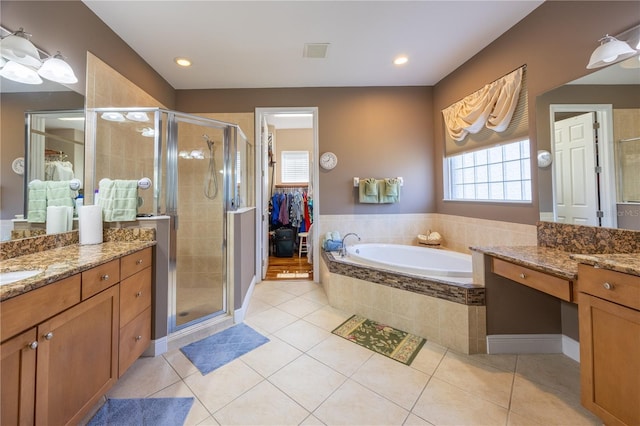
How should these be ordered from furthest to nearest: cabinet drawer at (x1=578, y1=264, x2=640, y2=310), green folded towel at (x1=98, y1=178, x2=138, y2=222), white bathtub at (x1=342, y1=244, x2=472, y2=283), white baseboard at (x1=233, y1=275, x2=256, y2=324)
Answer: white baseboard at (x1=233, y1=275, x2=256, y2=324) → white bathtub at (x1=342, y1=244, x2=472, y2=283) → green folded towel at (x1=98, y1=178, x2=138, y2=222) → cabinet drawer at (x1=578, y1=264, x2=640, y2=310)

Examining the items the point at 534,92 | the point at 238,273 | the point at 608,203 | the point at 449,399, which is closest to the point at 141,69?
the point at 238,273

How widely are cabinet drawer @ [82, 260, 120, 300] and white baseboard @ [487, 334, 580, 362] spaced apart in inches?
102

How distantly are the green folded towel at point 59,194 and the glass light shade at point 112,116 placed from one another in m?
0.64

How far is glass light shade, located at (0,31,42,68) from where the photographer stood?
1264 mm

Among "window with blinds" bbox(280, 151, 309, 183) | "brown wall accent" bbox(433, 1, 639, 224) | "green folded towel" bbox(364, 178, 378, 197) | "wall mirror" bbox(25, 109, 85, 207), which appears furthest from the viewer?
"window with blinds" bbox(280, 151, 309, 183)

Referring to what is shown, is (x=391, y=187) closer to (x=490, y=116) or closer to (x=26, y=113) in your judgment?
(x=490, y=116)

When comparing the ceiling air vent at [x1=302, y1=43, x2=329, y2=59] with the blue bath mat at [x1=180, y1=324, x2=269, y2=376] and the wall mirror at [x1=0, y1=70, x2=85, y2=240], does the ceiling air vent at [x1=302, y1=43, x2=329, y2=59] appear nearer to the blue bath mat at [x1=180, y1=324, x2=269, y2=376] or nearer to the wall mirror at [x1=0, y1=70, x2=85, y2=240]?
the wall mirror at [x1=0, y1=70, x2=85, y2=240]

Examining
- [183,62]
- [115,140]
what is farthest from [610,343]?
[183,62]

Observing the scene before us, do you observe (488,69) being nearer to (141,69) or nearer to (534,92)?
(534,92)

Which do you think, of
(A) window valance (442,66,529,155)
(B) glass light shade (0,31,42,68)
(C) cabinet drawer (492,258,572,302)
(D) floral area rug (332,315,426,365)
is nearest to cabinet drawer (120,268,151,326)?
(B) glass light shade (0,31,42,68)

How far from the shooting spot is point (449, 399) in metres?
1.36

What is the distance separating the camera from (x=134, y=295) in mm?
1557

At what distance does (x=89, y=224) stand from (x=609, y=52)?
139 inches

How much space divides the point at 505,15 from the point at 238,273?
3.29 meters
